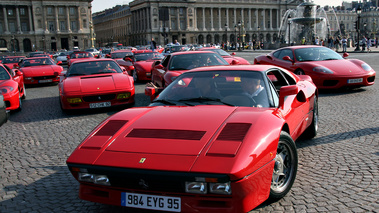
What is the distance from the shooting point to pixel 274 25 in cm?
13950

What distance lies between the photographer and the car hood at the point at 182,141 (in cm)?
288

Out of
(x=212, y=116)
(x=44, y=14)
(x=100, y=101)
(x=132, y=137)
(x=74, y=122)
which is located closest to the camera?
(x=132, y=137)

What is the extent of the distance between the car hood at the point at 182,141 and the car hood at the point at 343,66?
795 centimetres

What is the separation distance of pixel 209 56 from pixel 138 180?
8138 millimetres

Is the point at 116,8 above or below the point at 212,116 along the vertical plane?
above

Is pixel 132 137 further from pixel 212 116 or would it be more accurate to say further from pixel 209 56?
pixel 209 56

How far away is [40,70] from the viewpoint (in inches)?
675

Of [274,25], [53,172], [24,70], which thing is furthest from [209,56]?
[274,25]

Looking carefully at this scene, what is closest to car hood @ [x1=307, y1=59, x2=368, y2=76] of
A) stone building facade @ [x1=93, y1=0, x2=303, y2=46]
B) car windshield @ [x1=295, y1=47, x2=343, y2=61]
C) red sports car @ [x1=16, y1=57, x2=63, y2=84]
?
car windshield @ [x1=295, y1=47, x2=343, y2=61]

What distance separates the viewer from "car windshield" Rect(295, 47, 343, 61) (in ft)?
38.5

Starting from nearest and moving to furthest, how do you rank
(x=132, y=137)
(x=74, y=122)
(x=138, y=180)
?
(x=138, y=180)
(x=132, y=137)
(x=74, y=122)

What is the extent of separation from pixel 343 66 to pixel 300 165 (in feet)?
23.9

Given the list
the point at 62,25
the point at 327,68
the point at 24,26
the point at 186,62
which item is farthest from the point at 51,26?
the point at 327,68

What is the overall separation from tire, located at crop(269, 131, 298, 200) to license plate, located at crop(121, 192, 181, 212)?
37.8 inches
